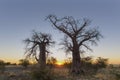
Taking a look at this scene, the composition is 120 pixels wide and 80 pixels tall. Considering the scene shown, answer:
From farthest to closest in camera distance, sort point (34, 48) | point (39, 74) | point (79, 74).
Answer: point (34, 48)
point (79, 74)
point (39, 74)

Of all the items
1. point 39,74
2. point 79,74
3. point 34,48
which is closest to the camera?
point 39,74

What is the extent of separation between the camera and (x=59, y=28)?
104 feet

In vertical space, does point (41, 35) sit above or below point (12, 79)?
above

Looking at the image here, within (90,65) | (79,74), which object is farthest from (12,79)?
(90,65)

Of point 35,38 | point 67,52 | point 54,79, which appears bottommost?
point 54,79

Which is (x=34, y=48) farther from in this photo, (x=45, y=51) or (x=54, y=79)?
(x=54, y=79)

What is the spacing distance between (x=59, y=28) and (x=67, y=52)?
110 inches

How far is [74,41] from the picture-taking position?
102 ft

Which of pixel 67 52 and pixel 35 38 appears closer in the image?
pixel 67 52

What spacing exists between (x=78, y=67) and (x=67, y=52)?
2.07 m

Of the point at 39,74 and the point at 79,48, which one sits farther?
the point at 79,48

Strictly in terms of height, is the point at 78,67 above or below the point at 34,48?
below

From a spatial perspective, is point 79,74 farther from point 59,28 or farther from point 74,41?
point 59,28

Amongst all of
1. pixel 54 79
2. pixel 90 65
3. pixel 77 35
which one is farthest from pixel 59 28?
pixel 54 79
